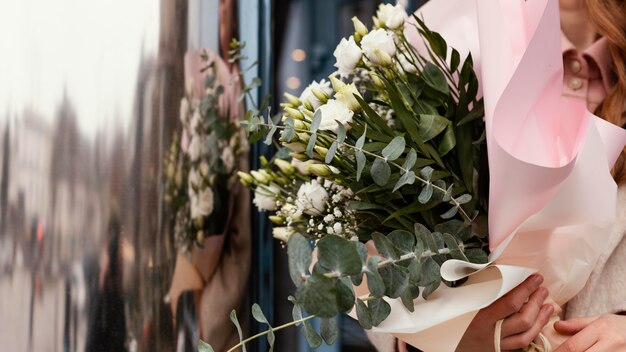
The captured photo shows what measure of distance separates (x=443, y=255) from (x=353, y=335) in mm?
856

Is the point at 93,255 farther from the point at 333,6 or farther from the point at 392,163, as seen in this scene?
the point at 333,6

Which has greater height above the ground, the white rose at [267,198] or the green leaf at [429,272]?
the white rose at [267,198]

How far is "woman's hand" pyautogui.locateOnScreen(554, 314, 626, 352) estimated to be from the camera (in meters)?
0.81

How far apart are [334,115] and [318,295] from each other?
0.91 ft

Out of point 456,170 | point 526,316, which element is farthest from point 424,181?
point 526,316

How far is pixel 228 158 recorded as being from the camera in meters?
1.16

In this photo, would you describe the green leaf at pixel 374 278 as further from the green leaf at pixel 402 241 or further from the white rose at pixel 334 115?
the white rose at pixel 334 115

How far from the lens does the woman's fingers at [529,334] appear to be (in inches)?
31.2

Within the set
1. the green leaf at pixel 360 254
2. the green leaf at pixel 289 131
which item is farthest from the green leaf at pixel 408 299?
the green leaf at pixel 289 131

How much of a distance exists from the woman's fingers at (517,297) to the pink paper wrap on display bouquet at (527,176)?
0.02 metres

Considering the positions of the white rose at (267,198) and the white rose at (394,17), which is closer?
the white rose at (394,17)

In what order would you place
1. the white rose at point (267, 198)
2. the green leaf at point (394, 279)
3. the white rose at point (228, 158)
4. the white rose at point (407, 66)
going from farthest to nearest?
the white rose at point (228, 158), the white rose at point (267, 198), the white rose at point (407, 66), the green leaf at point (394, 279)

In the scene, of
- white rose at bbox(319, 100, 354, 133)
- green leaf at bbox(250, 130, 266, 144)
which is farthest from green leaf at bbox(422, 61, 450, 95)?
green leaf at bbox(250, 130, 266, 144)

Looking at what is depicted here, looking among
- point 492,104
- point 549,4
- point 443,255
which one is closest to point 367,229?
point 443,255
